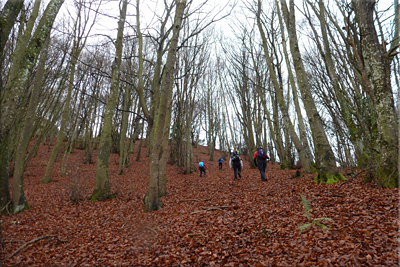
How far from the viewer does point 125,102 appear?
13812mm

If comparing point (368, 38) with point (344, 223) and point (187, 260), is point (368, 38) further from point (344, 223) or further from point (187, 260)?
point (187, 260)

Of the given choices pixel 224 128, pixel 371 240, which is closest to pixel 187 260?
pixel 371 240

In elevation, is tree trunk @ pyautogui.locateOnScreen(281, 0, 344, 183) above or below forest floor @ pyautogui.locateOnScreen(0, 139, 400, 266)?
above

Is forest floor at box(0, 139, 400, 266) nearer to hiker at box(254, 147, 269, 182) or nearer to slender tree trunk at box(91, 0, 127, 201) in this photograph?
slender tree trunk at box(91, 0, 127, 201)

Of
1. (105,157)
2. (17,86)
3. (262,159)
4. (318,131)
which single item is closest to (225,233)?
(318,131)

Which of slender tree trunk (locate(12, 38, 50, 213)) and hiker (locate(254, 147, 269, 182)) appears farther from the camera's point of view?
hiker (locate(254, 147, 269, 182))

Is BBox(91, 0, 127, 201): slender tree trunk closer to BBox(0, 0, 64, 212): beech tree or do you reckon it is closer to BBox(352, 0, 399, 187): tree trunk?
BBox(0, 0, 64, 212): beech tree

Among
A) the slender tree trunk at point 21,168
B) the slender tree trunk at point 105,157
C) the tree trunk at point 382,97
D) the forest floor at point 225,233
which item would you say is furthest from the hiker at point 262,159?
the slender tree trunk at point 21,168

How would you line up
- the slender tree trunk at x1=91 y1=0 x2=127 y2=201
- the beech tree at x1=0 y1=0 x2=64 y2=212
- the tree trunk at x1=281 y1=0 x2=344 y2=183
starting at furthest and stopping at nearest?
the slender tree trunk at x1=91 y1=0 x2=127 y2=201
the tree trunk at x1=281 y1=0 x2=344 y2=183
the beech tree at x1=0 y1=0 x2=64 y2=212

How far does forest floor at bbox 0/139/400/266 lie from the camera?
2.42 meters

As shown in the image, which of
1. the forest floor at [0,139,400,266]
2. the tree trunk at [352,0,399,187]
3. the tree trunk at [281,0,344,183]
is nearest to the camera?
the forest floor at [0,139,400,266]

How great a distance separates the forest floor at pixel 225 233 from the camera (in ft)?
7.93

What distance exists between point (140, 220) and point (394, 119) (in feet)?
19.6

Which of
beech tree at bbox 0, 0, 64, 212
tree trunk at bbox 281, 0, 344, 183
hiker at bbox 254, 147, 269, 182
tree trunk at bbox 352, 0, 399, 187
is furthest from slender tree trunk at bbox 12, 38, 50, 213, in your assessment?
tree trunk at bbox 352, 0, 399, 187
